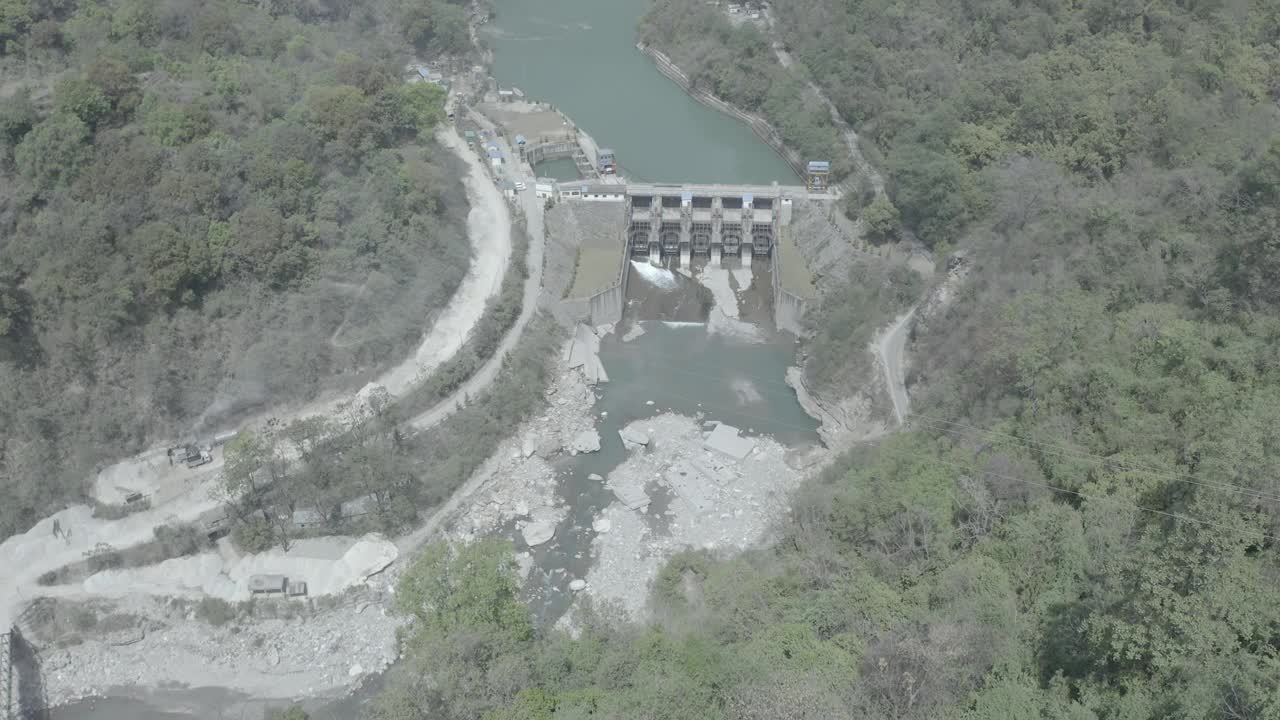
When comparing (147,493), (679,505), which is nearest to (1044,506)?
(679,505)

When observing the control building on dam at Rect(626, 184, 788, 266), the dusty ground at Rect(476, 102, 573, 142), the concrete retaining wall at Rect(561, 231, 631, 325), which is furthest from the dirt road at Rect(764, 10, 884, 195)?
the dusty ground at Rect(476, 102, 573, 142)

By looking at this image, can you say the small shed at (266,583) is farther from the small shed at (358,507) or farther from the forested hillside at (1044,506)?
the forested hillside at (1044,506)

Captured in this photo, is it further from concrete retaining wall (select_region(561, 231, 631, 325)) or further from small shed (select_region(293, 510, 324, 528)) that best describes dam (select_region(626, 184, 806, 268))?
small shed (select_region(293, 510, 324, 528))

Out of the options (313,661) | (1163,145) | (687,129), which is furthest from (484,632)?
(687,129)

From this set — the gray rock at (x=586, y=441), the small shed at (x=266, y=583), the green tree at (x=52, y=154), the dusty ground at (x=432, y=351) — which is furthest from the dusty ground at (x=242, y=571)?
the green tree at (x=52, y=154)

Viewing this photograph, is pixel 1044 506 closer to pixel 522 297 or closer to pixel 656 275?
pixel 522 297

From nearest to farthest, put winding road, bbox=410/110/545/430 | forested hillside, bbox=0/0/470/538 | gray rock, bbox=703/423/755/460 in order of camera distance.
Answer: forested hillside, bbox=0/0/470/538 → gray rock, bbox=703/423/755/460 → winding road, bbox=410/110/545/430
